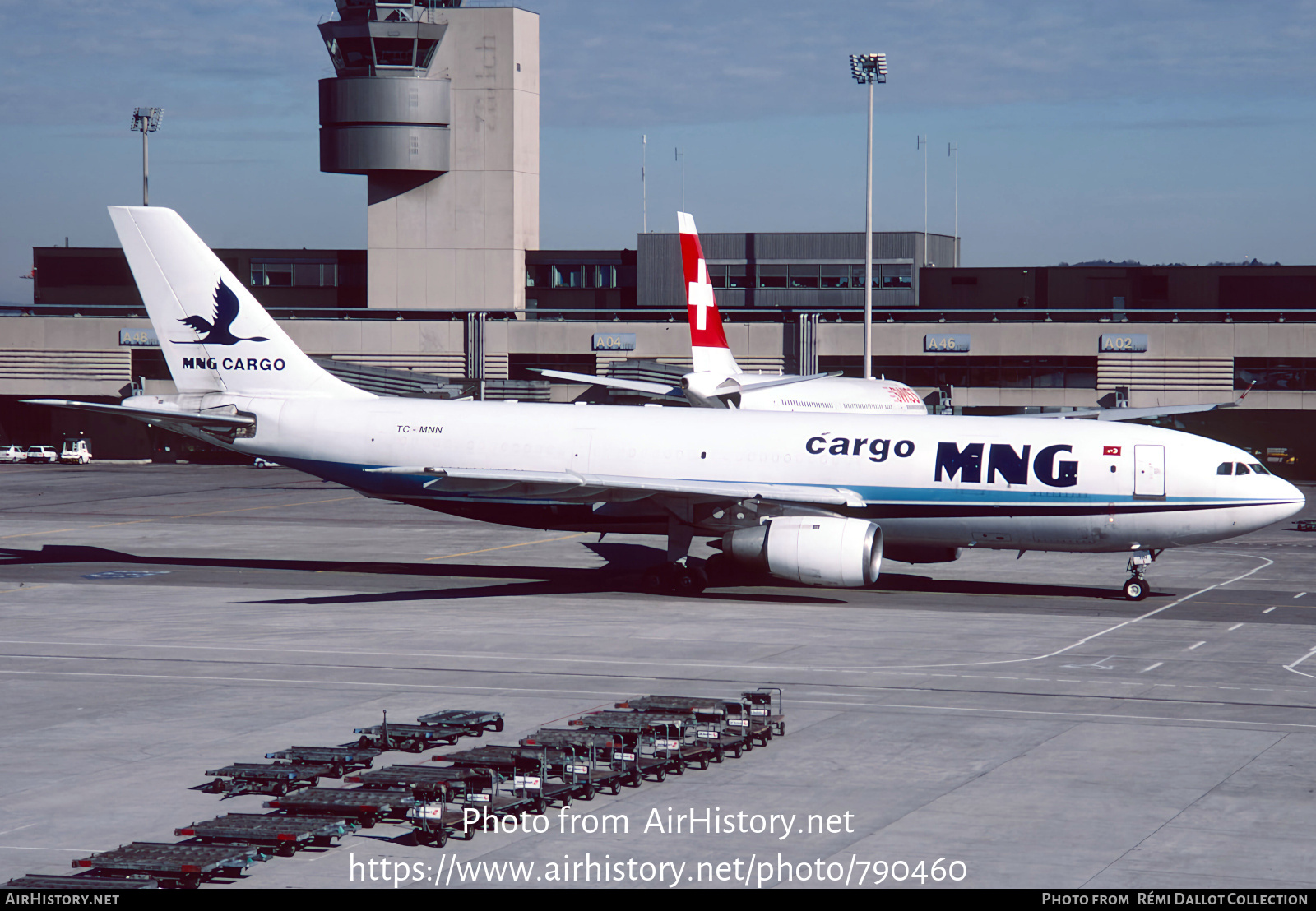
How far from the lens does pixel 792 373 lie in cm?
9762

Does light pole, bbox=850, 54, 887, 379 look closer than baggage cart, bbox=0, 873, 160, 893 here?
No

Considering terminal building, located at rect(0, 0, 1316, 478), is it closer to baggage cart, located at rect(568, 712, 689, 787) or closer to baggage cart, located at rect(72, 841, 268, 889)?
baggage cart, located at rect(568, 712, 689, 787)

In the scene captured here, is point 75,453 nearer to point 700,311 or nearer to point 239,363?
point 700,311

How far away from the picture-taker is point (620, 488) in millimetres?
38781

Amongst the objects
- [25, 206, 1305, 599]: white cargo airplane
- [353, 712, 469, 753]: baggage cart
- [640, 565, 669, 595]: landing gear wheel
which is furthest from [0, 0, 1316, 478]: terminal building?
[353, 712, 469, 753]: baggage cart

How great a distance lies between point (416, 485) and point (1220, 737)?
25177 mm

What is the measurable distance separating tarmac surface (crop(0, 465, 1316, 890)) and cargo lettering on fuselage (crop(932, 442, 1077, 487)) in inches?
140

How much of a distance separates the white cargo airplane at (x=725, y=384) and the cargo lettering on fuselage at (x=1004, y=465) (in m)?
20.0

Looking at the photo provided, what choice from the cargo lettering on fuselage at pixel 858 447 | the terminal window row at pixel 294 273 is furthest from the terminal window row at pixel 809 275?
the cargo lettering on fuselage at pixel 858 447

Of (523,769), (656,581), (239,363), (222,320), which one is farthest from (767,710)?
(222,320)

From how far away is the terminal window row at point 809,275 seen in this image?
11381cm

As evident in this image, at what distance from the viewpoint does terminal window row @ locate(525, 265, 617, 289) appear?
117188 millimetres

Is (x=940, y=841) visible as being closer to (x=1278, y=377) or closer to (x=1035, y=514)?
(x=1035, y=514)

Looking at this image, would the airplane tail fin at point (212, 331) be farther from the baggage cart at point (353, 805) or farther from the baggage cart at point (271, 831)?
the baggage cart at point (271, 831)
